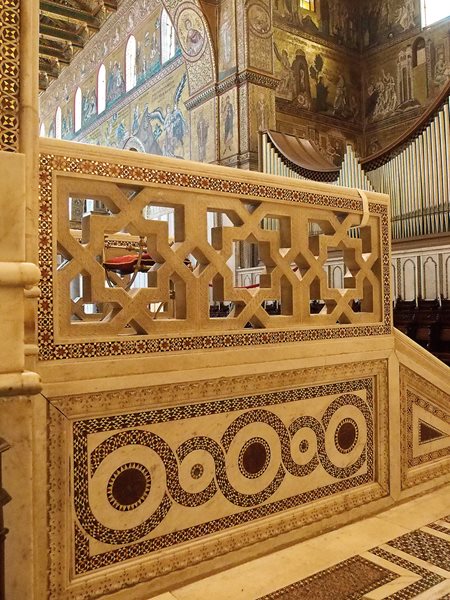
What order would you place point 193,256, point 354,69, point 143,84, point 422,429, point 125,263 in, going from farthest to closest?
point 143,84 < point 354,69 < point 125,263 < point 422,429 < point 193,256

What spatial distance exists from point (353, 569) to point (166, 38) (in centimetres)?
1361

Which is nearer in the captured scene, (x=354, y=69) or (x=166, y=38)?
(x=166, y=38)

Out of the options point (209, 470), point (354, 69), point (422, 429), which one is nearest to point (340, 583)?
point (209, 470)

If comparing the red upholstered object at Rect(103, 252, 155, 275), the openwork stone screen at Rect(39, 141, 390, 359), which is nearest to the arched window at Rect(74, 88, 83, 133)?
the red upholstered object at Rect(103, 252, 155, 275)

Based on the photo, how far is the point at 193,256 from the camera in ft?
7.18

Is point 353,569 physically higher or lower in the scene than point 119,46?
lower

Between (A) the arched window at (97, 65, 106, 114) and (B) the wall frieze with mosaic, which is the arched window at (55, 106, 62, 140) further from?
(A) the arched window at (97, 65, 106, 114)

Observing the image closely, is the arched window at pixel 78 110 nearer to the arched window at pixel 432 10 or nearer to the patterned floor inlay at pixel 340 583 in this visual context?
the arched window at pixel 432 10

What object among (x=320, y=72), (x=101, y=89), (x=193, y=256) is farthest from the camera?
(x=101, y=89)

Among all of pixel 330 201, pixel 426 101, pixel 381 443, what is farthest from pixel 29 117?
pixel 426 101

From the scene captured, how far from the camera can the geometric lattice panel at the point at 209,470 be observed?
178 cm

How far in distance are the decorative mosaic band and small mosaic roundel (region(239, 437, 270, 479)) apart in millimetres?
1456

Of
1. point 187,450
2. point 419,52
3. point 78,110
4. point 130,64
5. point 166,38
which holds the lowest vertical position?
point 187,450

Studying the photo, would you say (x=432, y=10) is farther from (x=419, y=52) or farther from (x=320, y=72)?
(x=320, y=72)
